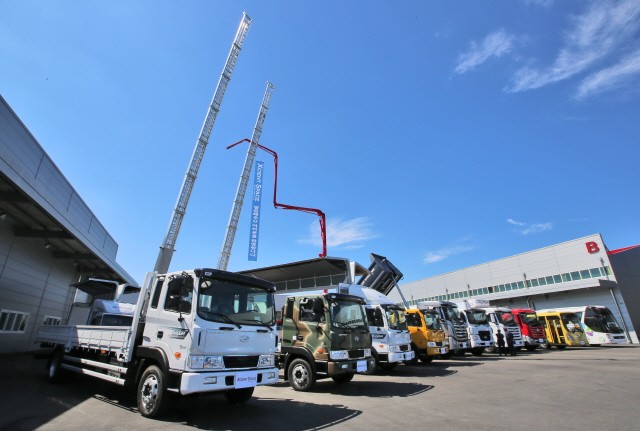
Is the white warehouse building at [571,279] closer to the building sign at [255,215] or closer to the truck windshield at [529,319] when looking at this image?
the truck windshield at [529,319]

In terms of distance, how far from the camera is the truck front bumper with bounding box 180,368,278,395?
Result: 15.8 ft

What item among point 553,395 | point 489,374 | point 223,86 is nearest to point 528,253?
point 489,374

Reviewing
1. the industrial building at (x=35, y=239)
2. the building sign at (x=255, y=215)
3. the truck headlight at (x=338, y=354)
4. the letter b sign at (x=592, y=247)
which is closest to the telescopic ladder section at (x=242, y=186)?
the building sign at (x=255, y=215)

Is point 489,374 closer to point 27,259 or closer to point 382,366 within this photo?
point 382,366

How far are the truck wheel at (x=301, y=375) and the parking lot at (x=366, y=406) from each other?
0.95ft

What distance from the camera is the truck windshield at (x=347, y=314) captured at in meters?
8.26

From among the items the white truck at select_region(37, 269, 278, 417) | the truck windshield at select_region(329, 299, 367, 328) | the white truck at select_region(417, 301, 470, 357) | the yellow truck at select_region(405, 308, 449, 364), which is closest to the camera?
the white truck at select_region(37, 269, 278, 417)

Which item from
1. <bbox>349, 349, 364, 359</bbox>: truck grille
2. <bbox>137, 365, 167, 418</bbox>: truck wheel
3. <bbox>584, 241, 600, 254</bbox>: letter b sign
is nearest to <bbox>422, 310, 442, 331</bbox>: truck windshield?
<bbox>349, 349, 364, 359</bbox>: truck grille

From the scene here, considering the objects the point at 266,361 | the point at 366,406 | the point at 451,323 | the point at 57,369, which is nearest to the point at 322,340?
the point at 366,406

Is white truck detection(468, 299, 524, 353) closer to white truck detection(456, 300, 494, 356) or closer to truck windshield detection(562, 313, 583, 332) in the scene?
white truck detection(456, 300, 494, 356)

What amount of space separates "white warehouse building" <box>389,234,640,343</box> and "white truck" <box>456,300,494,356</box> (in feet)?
56.6

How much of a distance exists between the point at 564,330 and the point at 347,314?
21073 millimetres

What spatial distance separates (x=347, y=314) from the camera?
8586 mm

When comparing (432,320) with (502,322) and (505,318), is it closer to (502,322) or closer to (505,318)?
(502,322)
